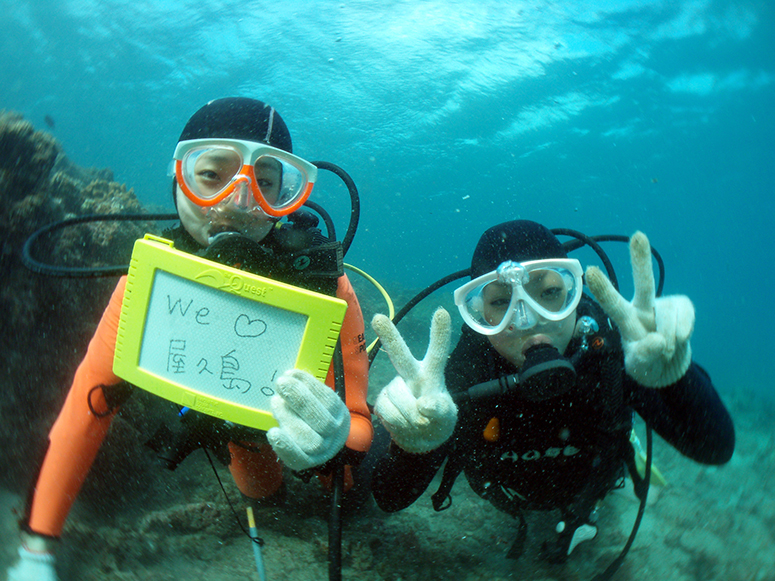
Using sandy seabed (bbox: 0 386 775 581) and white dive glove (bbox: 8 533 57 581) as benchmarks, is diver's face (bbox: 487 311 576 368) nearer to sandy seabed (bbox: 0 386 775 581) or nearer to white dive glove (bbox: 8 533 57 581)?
sandy seabed (bbox: 0 386 775 581)

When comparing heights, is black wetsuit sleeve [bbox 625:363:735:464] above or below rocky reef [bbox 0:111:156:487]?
above

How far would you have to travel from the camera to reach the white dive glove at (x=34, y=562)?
6.08ft

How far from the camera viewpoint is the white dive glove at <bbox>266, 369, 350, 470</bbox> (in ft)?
4.75

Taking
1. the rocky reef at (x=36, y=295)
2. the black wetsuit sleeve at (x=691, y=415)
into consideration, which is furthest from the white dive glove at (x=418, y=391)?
the rocky reef at (x=36, y=295)

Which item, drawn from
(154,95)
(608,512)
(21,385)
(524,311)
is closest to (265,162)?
(524,311)

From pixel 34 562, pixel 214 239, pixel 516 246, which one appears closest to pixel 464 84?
pixel 516 246

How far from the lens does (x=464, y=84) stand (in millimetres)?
21453

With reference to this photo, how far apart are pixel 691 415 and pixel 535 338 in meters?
1.02

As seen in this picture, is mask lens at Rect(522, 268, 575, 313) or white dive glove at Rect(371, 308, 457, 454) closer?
white dive glove at Rect(371, 308, 457, 454)

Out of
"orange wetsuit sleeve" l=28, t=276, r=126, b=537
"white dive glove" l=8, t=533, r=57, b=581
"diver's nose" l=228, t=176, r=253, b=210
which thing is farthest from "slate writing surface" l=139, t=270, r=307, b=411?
"white dive glove" l=8, t=533, r=57, b=581

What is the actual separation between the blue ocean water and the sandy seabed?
6.58m

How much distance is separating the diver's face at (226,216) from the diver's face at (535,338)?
1.51 m

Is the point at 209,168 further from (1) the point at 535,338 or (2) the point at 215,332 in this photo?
(1) the point at 535,338

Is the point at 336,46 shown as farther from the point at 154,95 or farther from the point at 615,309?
the point at 615,309
